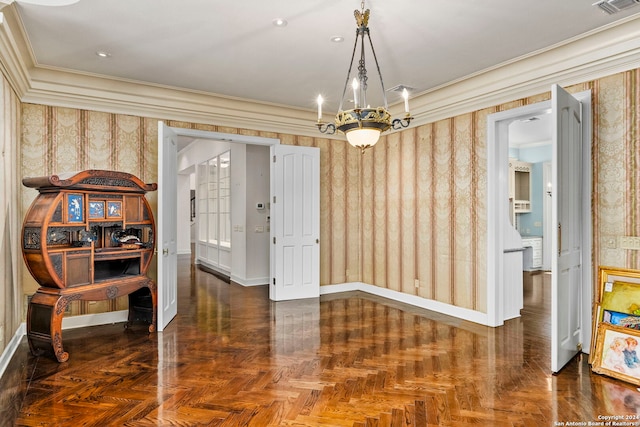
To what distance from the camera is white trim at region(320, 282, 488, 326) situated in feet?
15.4

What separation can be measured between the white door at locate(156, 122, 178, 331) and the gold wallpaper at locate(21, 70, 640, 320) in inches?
17.2

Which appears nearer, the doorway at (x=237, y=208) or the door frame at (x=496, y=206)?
the door frame at (x=496, y=206)

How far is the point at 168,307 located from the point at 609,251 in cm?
458

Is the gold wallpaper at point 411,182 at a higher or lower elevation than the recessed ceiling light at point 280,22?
lower

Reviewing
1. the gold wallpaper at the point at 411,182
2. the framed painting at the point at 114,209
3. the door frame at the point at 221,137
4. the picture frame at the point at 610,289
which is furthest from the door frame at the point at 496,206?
the framed painting at the point at 114,209

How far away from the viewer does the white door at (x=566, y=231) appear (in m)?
3.10

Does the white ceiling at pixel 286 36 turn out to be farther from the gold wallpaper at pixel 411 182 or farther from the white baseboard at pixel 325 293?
the white baseboard at pixel 325 293

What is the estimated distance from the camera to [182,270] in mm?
9000

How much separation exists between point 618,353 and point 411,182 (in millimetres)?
3156

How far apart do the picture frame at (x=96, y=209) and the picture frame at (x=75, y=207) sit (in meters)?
0.10

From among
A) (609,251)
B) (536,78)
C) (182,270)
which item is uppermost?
(536,78)

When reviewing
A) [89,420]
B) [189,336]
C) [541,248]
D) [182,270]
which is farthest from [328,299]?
[541,248]

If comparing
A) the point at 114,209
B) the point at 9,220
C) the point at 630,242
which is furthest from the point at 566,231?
the point at 9,220

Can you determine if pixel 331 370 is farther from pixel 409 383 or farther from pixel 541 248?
pixel 541 248
